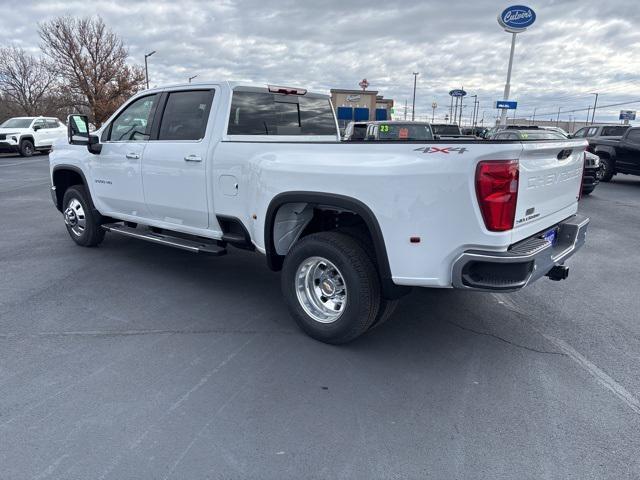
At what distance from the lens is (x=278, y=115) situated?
17.6 feet

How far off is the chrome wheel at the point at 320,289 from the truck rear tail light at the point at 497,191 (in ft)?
4.17

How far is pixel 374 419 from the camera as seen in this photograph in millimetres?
2965

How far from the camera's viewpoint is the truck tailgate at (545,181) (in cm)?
318

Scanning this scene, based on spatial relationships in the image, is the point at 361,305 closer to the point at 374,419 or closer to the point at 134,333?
the point at 374,419

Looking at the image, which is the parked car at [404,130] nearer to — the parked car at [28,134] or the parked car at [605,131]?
the parked car at [605,131]

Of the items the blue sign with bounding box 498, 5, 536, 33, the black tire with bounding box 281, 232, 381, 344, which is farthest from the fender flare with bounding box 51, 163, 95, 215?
the blue sign with bounding box 498, 5, 536, 33

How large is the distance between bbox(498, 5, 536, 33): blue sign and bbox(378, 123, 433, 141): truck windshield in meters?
16.3

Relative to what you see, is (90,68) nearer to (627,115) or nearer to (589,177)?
(589,177)

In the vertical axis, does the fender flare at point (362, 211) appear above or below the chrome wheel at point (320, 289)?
above

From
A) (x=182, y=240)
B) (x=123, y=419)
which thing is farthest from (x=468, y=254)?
(x=182, y=240)

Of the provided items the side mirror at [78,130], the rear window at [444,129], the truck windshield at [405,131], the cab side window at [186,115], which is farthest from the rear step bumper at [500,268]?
the rear window at [444,129]

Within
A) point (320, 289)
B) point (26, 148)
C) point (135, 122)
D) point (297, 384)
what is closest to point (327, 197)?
point (320, 289)

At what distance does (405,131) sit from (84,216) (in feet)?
27.0

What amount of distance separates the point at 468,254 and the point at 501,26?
26.5 meters
